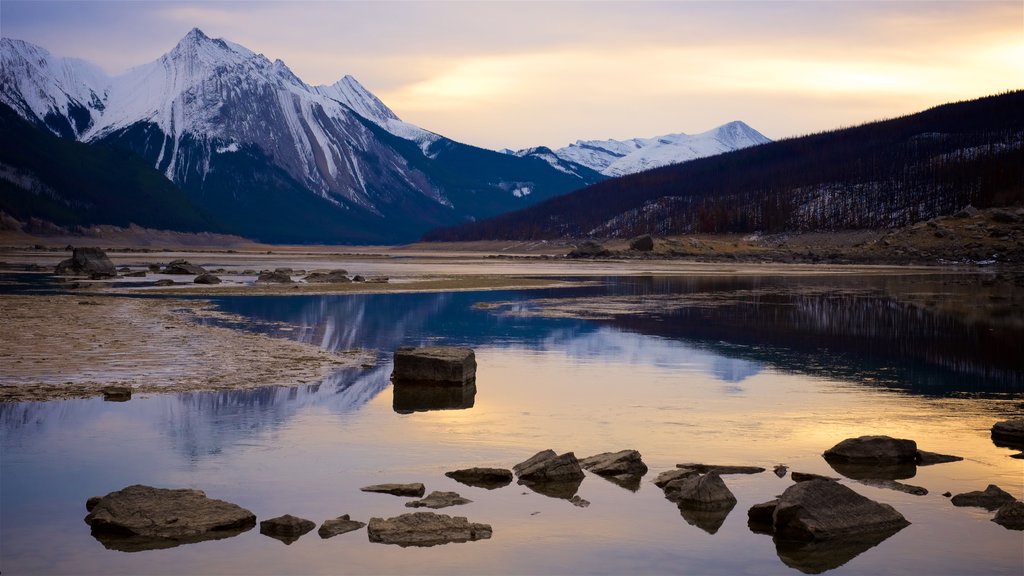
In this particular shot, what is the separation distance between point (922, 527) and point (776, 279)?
65.6 meters

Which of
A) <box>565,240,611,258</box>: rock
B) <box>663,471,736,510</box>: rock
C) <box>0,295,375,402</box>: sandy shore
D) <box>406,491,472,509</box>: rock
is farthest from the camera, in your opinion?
<box>565,240,611,258</box>: rock

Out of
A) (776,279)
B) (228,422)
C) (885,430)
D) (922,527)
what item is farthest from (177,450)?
(776,279)

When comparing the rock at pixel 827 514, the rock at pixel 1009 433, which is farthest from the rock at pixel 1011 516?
the rock at pixel 1009 433

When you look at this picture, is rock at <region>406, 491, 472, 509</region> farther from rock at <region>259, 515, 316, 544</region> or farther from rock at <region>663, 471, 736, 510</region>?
rock at <region>663, 471, 736, 510</region>

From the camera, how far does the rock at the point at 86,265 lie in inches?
2887

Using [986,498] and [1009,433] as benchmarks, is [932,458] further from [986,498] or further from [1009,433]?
[986,498]

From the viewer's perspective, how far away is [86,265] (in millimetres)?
74750

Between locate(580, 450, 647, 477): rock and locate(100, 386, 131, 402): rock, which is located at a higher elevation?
locate(100, 386, 131, 402): rock

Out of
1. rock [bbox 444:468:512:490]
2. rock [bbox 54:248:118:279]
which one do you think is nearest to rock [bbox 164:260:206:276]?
rock [bbox 54:248:118:279]

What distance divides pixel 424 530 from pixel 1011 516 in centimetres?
748

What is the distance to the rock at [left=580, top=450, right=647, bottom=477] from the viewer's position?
15328 mm

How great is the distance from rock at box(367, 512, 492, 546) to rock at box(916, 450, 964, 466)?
303 inches

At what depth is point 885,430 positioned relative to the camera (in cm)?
1888

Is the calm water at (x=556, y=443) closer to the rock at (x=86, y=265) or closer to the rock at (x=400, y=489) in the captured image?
the rock at (x=400, y=489)
